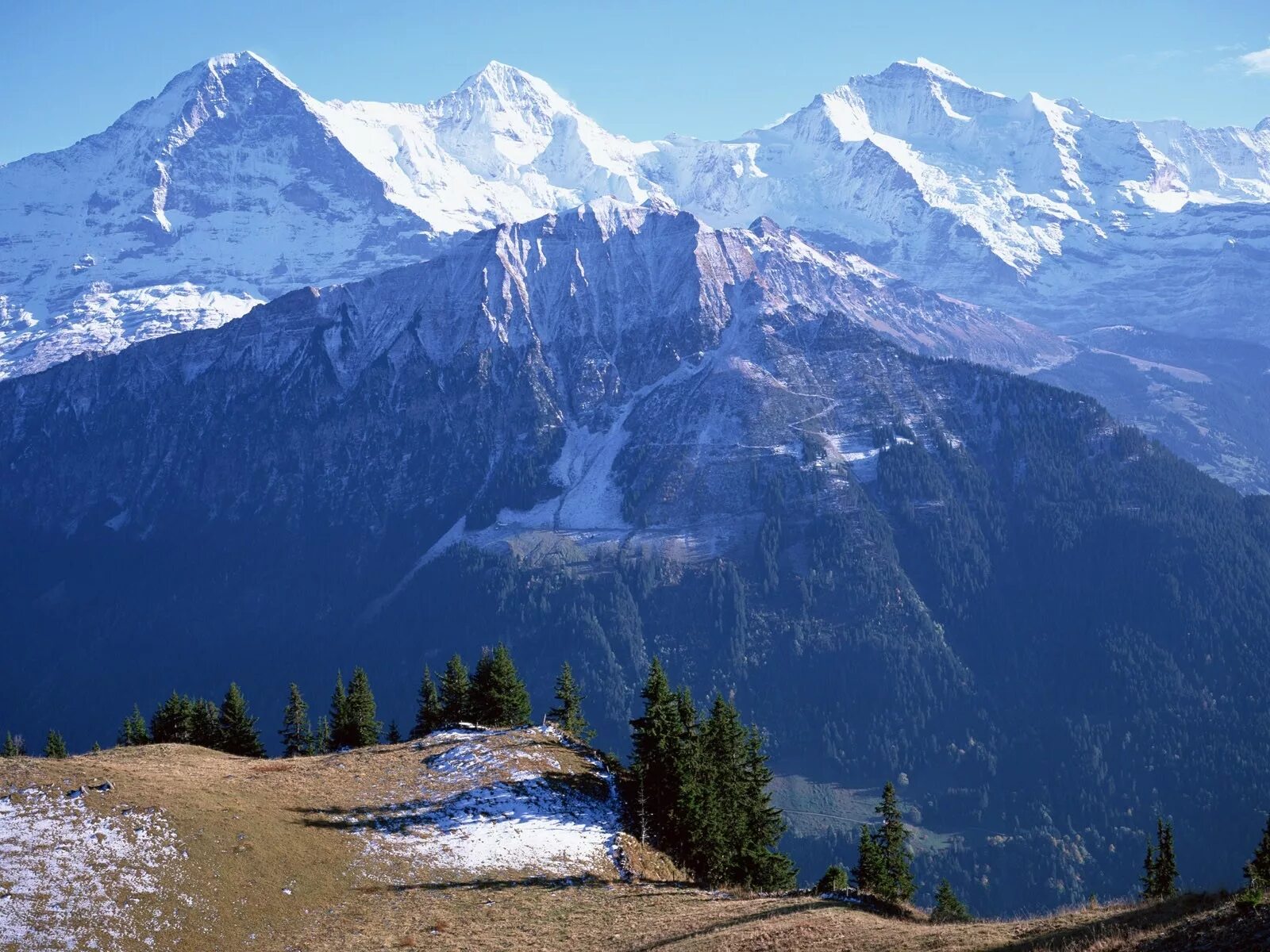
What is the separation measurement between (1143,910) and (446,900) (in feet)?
130

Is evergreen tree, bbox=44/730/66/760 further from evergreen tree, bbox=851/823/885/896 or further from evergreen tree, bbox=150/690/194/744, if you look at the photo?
evergreen tree, bbox=851/823/885/896

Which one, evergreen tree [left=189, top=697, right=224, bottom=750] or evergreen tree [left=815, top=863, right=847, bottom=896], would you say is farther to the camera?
evergreen tree [left=189, top=697, right=224, bottom=750]

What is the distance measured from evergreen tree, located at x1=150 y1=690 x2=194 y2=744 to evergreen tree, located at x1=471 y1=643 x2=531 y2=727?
29.9 meters

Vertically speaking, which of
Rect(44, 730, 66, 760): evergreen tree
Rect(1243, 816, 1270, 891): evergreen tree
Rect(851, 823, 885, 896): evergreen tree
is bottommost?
Rect(851, 823, 885, 896): evergreen tree

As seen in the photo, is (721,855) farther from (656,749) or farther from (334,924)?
(334,924)

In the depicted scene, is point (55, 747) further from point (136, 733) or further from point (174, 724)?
point (174, 724)

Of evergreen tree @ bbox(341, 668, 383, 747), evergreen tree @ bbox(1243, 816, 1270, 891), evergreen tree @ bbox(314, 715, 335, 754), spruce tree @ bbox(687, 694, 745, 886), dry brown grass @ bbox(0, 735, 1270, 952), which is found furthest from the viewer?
evergreen tree @ bbox(314, 715, 335, 754)

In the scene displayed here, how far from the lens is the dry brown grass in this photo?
49.6m

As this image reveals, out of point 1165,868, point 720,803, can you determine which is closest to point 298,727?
point 720,803

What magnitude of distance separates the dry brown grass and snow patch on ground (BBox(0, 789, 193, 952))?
140 centimetres

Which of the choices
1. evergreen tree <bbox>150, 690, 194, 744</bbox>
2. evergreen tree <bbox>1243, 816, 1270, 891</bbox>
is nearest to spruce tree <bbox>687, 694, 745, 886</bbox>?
evergreen tree <bbox>1243, 816, 1270, 891</bbox>

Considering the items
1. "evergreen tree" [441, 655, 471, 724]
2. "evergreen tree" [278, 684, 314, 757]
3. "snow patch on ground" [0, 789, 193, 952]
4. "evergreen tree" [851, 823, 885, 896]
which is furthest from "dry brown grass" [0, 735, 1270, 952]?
"evergreen tree" [278, 684, 314, 757]

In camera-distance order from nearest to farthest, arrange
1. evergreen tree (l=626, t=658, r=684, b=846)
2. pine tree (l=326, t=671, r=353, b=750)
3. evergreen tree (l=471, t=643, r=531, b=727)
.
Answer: evergreen tree (l=626, t=658, r=684, b=846), evergreen tree (l=471, t=643, r=531, b=727), pine tree (l=326, t=671, r=353, b=750)

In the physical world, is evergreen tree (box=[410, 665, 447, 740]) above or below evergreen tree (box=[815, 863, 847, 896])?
above
